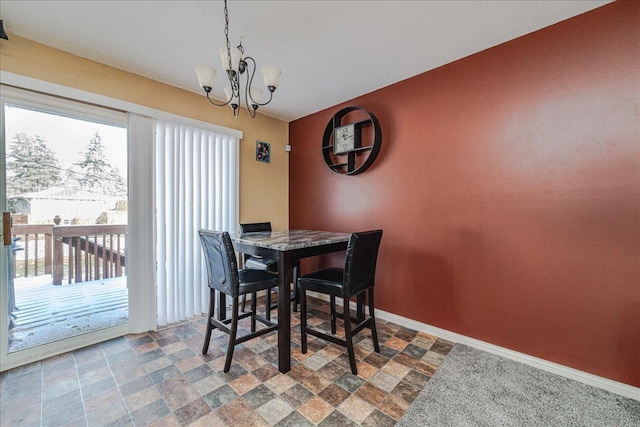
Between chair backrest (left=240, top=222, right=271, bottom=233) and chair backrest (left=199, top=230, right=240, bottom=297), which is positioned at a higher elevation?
chair backrest (left=240, top=222, right=271, bottom=233)

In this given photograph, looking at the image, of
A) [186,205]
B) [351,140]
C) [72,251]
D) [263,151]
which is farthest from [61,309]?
[351,140]

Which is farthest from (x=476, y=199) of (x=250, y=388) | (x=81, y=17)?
(x=81, y=17)

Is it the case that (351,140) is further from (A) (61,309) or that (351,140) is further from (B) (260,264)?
(A) (61,309)

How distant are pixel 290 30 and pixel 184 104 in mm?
1594

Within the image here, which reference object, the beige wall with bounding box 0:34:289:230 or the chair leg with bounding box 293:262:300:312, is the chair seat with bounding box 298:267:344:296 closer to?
the chair leg with bounding box 293:262:300:312

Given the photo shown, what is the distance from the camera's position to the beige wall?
201cm

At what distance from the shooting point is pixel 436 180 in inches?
97.2

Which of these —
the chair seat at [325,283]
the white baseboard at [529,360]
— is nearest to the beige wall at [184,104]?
the chair seat at [325,283]

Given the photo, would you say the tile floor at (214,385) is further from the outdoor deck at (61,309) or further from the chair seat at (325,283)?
the chair seat at (325,283)

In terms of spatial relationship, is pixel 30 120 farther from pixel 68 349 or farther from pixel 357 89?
pixel 357 89

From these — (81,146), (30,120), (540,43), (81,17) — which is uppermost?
(81,17)

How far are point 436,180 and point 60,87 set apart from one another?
3399mm

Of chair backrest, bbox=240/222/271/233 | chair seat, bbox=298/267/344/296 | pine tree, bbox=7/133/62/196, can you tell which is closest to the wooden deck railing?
pine tree, bbox=7/133/62/196

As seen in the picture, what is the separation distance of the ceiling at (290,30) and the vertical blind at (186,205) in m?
0.71
